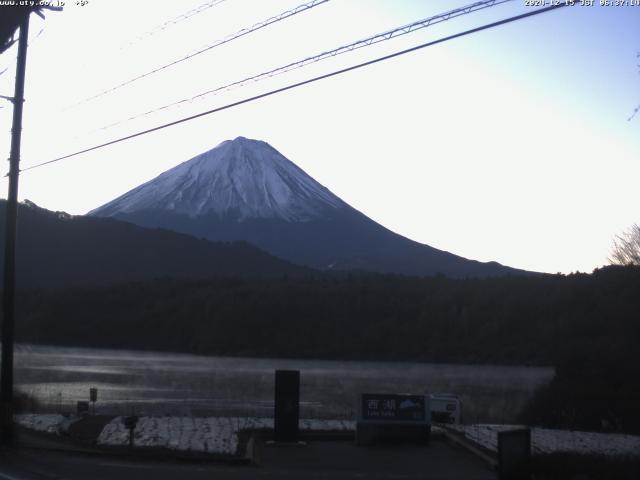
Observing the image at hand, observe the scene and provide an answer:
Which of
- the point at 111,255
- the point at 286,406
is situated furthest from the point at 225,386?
the point at 111,255

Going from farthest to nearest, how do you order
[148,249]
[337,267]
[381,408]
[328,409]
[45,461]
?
[337,267]
[148,249]
[328,409]
[381,408]
[45,461]

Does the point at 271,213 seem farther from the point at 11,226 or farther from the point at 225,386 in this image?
the point at 11,226

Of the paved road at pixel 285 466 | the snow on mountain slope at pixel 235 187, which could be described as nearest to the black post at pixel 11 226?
the paved road at pixel 285 466

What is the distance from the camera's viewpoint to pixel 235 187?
611 feet

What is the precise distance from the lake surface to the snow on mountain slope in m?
106

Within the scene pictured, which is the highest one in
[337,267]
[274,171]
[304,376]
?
[274,171]

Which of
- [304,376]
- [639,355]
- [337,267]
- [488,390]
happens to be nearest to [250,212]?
[337,267]

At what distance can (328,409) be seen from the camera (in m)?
36.6

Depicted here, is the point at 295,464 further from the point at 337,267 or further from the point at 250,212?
the point at 250,212

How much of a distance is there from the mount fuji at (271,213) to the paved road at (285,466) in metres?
146

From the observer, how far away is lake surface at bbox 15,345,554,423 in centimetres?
3578

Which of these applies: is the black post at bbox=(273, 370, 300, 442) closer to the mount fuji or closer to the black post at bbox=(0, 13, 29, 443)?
the black post at bbox=(0, 13, 29, 443)

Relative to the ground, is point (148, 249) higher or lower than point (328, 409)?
higher

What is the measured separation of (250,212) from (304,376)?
122482 millimetres
